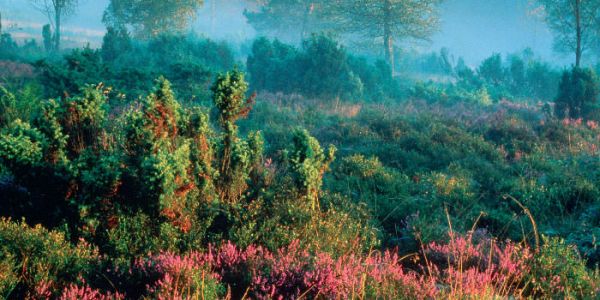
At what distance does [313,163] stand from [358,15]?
28.9 meters

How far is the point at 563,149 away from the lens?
10.6 m

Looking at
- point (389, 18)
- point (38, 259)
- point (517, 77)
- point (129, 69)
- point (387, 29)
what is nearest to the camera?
point (38, 259)

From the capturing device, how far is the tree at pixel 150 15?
30.8m

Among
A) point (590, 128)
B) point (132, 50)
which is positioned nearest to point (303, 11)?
point (132, 50)

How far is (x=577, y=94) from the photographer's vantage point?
1582cm

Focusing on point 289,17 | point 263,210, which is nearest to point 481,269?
point 263,210

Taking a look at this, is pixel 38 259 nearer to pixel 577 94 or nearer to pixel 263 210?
pixel 263 210

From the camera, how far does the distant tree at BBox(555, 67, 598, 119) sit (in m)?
15.7

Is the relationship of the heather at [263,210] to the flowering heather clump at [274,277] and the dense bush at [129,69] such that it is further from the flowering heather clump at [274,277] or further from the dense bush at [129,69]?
the dense bush at [129,69]

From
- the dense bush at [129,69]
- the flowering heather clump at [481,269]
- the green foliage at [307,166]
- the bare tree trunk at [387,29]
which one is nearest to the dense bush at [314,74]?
the dense bush at [129,69]

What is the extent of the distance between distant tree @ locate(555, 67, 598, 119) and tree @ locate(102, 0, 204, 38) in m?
27.3

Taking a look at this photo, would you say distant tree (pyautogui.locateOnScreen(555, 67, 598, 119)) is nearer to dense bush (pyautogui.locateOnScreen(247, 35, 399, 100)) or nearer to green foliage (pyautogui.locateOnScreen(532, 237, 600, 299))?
dense bush (pyautogui.locateOnScreen(247, 35, 399, 100))

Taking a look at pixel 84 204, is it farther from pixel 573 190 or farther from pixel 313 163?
pixel 573 190

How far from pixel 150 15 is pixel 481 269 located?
32.9 m
